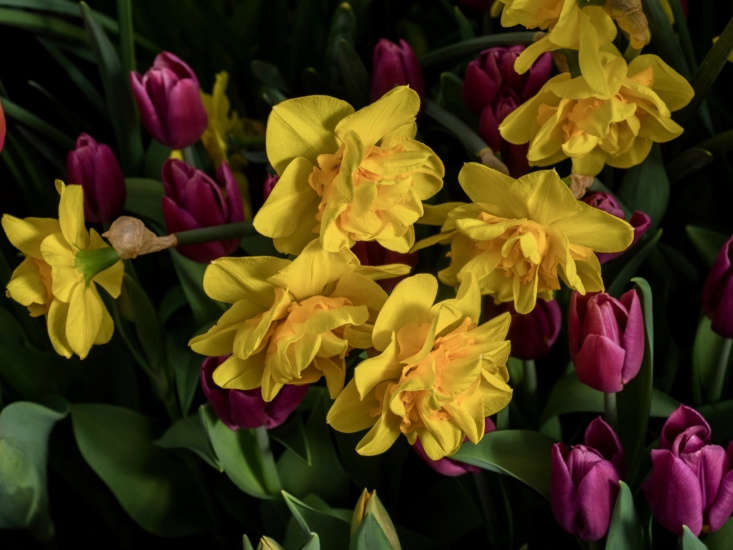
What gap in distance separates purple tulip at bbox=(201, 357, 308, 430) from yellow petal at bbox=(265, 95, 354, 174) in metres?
0.13

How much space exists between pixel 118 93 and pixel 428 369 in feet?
1.33

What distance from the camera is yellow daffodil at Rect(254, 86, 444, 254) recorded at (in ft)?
1.54

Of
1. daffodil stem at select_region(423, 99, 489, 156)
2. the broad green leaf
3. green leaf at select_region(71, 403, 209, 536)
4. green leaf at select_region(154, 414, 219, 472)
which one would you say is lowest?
green leaf at select_region(71, 403, 209, 536)

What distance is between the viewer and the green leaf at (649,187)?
679 mm

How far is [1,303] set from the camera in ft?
2.54

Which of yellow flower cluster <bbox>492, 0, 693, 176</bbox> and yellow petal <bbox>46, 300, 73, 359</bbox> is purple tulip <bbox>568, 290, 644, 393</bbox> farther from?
yellow petal <bbox>46, 300, 73, 359</bbox>

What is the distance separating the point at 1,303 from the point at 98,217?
162 mm

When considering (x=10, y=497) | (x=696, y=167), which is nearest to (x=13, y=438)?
(x=10, y=497)

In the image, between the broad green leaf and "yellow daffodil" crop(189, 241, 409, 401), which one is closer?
"yellow daffodil" crop(189, 241, 409, 401)

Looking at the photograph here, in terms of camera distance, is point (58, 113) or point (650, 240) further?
point (58, 113)

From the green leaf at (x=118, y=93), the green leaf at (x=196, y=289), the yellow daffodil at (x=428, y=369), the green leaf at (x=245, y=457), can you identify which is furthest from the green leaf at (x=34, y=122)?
the yellow daffodil at (x=428, y=369)

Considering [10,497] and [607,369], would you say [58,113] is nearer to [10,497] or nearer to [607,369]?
[10,497]

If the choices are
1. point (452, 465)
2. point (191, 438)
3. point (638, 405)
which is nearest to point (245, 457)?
point (191, 438)

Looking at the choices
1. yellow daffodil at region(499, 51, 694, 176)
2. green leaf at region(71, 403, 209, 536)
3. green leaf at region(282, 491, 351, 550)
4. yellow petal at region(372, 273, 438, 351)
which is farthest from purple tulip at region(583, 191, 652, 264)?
green leaf at region(71, 403, 209, 536)
